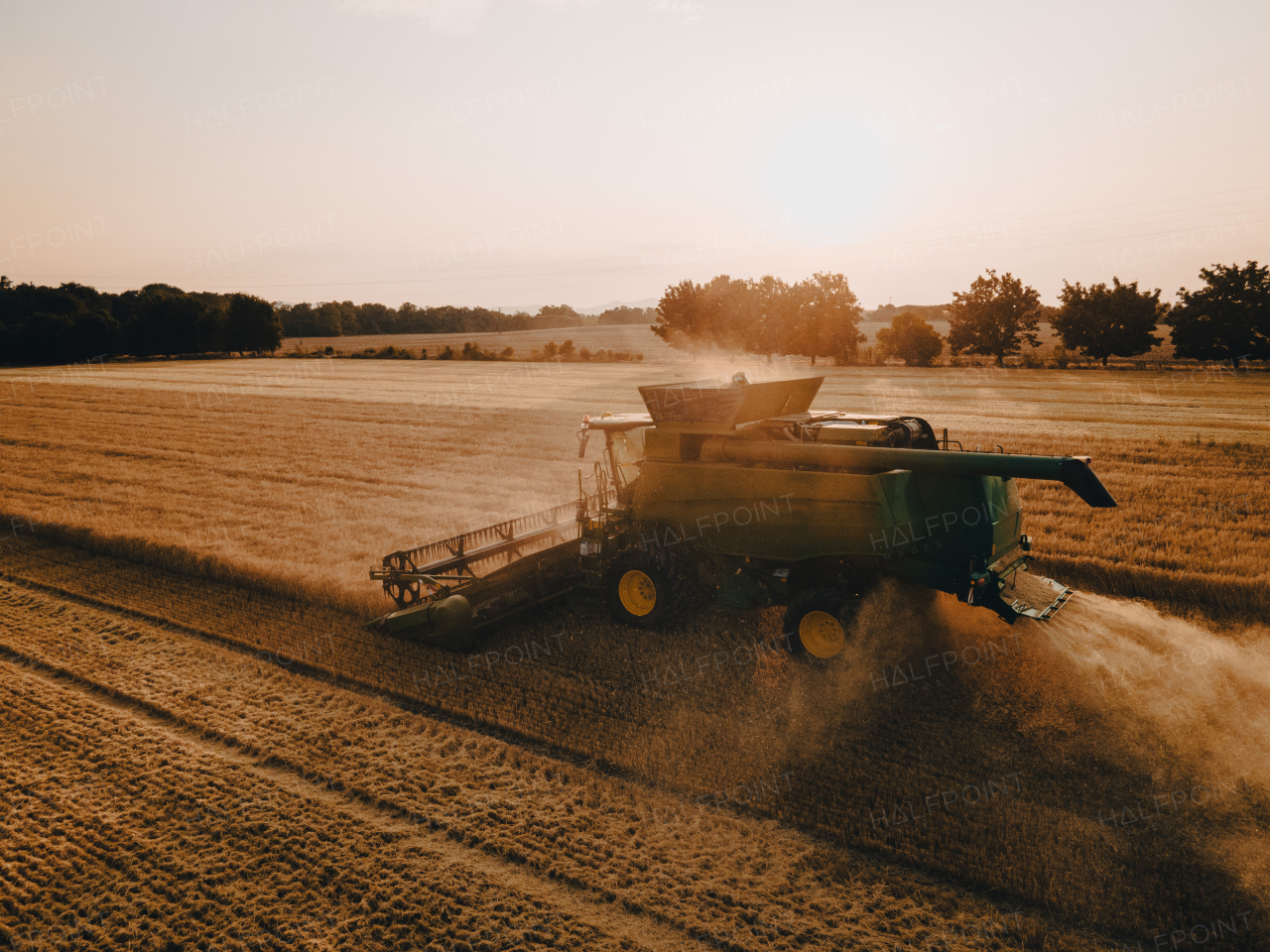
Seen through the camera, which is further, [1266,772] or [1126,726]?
[1126,726]

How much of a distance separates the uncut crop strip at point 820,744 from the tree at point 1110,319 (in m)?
47.0

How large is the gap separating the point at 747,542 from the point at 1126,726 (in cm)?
340

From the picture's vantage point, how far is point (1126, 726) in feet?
18.1

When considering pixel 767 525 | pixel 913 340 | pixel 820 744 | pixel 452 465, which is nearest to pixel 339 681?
pixel 767 525

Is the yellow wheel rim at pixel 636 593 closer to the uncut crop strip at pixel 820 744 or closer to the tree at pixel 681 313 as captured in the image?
the uncut crop strip at pixel 820 744

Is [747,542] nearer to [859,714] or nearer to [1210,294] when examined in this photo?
[859,714]

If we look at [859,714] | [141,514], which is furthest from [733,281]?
[859,714]

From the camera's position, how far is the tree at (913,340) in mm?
47594

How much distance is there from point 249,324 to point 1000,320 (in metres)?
62.7

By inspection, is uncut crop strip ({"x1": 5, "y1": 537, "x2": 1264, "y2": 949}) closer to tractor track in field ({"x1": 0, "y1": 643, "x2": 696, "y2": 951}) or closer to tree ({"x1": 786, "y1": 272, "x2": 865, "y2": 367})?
tractor track in field ({"x1": 0, "y1": 643, "x2": 696, "y2": 951})

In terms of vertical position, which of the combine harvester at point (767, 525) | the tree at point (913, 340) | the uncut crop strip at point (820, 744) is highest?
the tree at point (913, 340)

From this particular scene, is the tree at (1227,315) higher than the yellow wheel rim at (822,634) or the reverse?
higher

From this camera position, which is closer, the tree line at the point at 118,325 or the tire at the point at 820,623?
the tire at the point at 820,623

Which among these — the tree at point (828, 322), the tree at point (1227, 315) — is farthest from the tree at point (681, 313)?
the tree at point (1227, 315)
